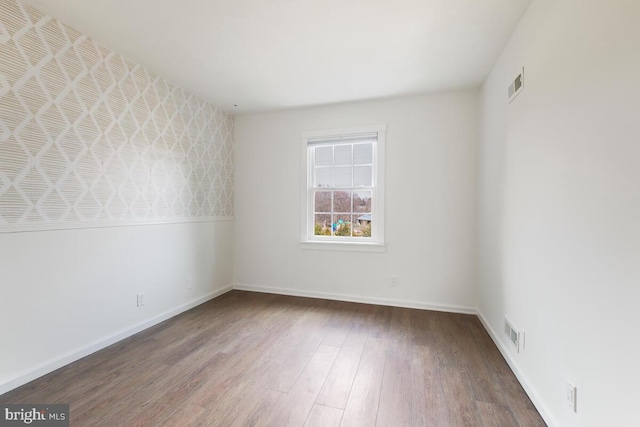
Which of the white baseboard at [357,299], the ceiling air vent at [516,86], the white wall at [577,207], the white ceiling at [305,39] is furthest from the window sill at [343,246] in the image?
the ceiling air vent at [516,86]

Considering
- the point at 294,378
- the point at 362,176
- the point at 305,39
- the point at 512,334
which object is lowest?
the point at 294,378

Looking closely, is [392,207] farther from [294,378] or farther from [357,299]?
[294,378]

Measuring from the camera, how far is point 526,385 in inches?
71.2

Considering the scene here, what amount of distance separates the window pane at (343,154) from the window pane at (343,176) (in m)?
0.07

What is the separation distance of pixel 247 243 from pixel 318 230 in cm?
103

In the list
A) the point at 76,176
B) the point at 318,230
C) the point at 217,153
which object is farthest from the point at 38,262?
the point at 318,230

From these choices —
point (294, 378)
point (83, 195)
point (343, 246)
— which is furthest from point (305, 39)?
point (294, 378)

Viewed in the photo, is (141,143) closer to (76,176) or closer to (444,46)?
(76,176)

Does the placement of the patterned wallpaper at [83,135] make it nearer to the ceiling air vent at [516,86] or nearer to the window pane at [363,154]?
the window pane at [363,154]

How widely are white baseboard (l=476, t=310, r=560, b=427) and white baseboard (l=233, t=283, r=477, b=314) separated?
0.60 metres

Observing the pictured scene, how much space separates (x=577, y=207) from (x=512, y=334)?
118cm

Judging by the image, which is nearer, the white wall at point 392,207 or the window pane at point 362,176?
the white wall at point 392,207

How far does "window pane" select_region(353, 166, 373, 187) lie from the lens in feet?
11.8

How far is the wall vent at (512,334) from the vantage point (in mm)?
1970
